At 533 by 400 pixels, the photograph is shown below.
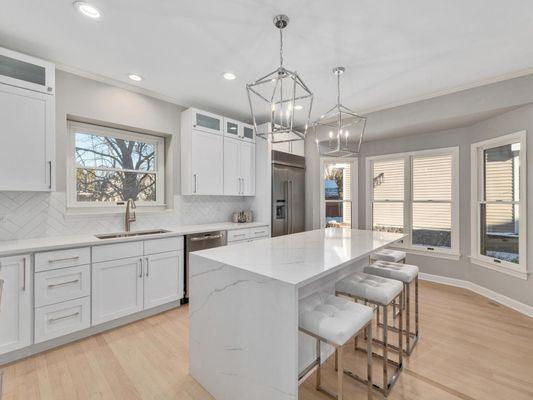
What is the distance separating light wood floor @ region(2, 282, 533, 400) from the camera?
6.01 ft

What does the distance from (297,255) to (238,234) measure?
200cm

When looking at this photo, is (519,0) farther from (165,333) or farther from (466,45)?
(165,333)

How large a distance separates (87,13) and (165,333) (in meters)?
2.79

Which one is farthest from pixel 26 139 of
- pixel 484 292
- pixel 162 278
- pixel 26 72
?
pixel 484 292

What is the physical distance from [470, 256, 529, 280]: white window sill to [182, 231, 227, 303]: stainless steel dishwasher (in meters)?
3.51

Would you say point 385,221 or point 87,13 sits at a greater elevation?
point 87,13

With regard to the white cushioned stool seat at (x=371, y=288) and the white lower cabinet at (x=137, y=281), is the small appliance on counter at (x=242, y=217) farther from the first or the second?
the white cushioned stool seat at (x=371, y=288)

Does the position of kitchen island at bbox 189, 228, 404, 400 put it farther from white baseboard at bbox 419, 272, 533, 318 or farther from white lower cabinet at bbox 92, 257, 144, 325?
white baseboard at bbox 419, 272, 533, 318

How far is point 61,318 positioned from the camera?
2369 mm

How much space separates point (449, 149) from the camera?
13.1ft

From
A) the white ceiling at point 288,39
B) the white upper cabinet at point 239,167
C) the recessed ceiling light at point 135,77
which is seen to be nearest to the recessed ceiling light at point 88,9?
the white ceiling at point 288,39

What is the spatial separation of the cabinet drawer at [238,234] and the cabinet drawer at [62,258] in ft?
5.45

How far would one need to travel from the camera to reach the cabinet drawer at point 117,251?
2570mm

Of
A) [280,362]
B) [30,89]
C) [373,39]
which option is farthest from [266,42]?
[280,362]
